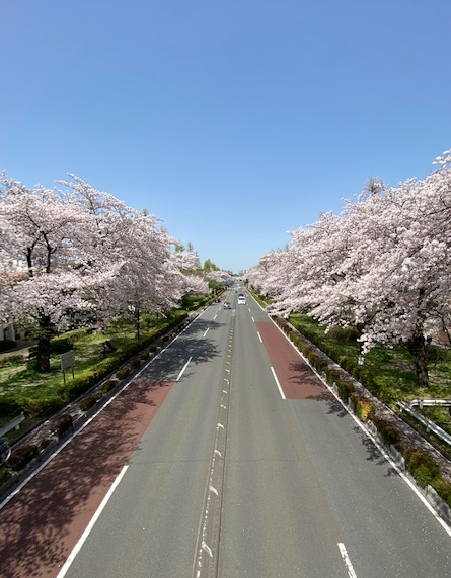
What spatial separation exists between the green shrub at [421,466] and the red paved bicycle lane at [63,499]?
8.84 meters

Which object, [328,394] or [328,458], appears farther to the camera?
[328,394]

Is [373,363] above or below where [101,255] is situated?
below

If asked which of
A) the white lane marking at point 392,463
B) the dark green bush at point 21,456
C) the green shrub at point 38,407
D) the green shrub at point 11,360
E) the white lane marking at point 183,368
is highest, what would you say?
the green shrub at point 11,360

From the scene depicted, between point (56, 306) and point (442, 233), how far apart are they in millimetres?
18022

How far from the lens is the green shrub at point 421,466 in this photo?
8.89 meters

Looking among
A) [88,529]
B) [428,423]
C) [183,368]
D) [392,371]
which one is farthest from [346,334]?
[88,529]

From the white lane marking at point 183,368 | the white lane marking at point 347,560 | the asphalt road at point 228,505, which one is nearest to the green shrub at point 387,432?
the asphalt road at point 228,505

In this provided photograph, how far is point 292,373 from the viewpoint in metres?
21.0

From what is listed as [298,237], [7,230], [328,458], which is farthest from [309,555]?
[298,237]

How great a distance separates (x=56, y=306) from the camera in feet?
59.3

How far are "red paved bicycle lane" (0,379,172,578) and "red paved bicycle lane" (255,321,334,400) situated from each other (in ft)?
26.0

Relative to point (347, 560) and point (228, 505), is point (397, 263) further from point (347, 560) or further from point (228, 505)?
point (228, 505)

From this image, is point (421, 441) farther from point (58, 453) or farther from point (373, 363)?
point (58, 453)

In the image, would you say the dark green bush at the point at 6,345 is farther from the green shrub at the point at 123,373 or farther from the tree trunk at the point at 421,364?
the tree trunk at the point at 421,364
